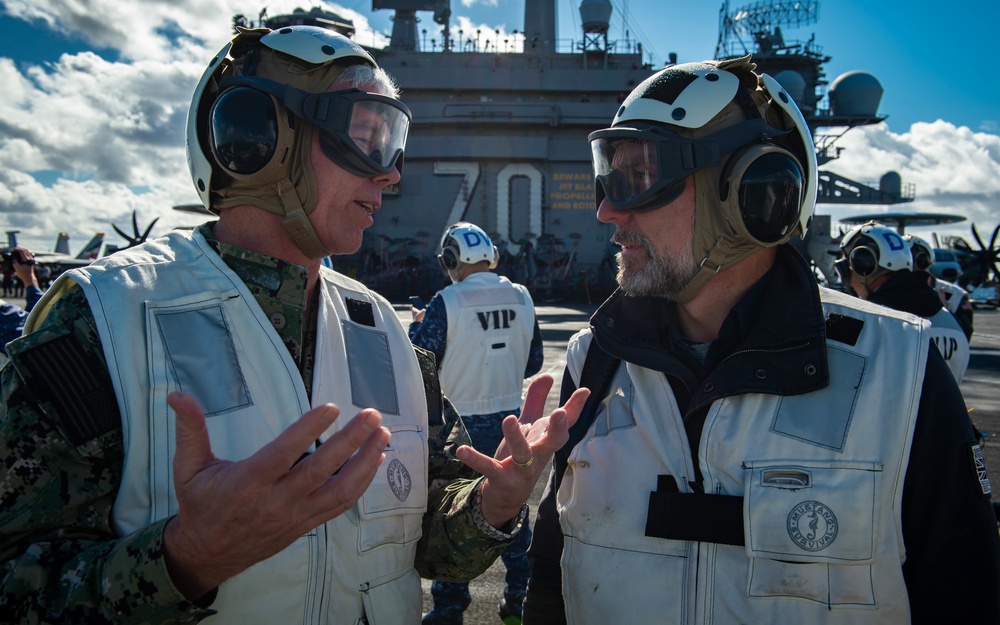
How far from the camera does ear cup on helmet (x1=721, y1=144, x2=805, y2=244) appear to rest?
206 cm

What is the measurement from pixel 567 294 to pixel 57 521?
1186 inches

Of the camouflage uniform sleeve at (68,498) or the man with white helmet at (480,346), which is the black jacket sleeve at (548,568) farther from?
the man with white helmet at (480,346)

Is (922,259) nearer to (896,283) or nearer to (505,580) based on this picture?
(896,283)

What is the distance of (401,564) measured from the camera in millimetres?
1873

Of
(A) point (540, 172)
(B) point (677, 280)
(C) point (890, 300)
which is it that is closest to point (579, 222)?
(A) point (540, 172)

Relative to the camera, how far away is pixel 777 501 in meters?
1.73

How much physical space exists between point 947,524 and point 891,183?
154 feet

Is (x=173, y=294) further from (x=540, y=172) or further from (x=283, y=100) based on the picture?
(x=540, y=172)

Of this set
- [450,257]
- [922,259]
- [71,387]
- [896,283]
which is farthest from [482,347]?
[922,259]

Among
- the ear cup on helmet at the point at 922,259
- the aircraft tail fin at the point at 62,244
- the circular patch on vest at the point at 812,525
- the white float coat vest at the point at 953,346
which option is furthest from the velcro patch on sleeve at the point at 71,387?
the aircraft tail fin at the point at 62,244

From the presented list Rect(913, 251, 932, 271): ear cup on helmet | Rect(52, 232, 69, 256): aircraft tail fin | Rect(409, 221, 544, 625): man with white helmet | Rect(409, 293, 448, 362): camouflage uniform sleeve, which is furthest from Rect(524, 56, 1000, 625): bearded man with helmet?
Rect(52, 232, 69, 256): aircraft tail fin

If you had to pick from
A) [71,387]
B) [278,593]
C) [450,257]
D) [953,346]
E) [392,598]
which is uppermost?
[450,257]

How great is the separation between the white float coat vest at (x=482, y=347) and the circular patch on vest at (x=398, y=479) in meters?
3.16

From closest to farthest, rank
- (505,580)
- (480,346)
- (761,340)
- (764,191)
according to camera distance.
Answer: (761,340), (764,191), (505,580), (480,346)
